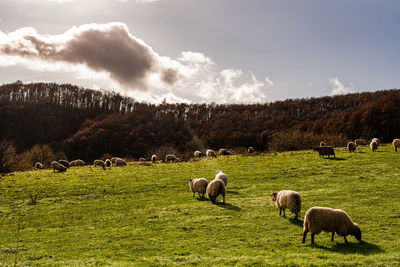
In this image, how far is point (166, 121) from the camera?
150125 millimetres

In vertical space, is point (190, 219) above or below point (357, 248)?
below

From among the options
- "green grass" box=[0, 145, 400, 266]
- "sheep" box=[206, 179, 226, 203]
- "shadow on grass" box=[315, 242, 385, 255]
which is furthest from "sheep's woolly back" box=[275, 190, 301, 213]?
"sheep" box=[206, 179, 226, 203]

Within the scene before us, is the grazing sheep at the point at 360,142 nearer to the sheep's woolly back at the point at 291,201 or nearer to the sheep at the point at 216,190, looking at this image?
the sheep at the point at 216,190

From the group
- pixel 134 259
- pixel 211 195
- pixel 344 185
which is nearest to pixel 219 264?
pixel 134 259

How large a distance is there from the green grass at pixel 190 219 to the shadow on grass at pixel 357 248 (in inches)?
1.6

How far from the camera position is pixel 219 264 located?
10805 millimetres

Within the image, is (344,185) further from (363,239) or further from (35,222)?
(35,222)

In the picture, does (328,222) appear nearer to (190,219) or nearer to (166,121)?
(190,219)

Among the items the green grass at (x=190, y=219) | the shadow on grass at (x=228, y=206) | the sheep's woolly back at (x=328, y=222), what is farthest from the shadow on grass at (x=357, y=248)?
the shadow on grass at (x=228, y=206)

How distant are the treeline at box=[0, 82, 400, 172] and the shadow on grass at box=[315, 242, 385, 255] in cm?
7940

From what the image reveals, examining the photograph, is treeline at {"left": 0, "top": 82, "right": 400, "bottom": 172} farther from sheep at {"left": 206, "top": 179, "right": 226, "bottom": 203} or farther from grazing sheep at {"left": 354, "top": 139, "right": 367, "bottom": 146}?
sheep at {"left": 206, "top": 179, "right": 226, "bottom": 203}

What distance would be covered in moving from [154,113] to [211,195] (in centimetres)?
14406

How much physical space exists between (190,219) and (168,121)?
135 m

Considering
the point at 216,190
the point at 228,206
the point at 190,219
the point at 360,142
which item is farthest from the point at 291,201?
the point at 360,142
